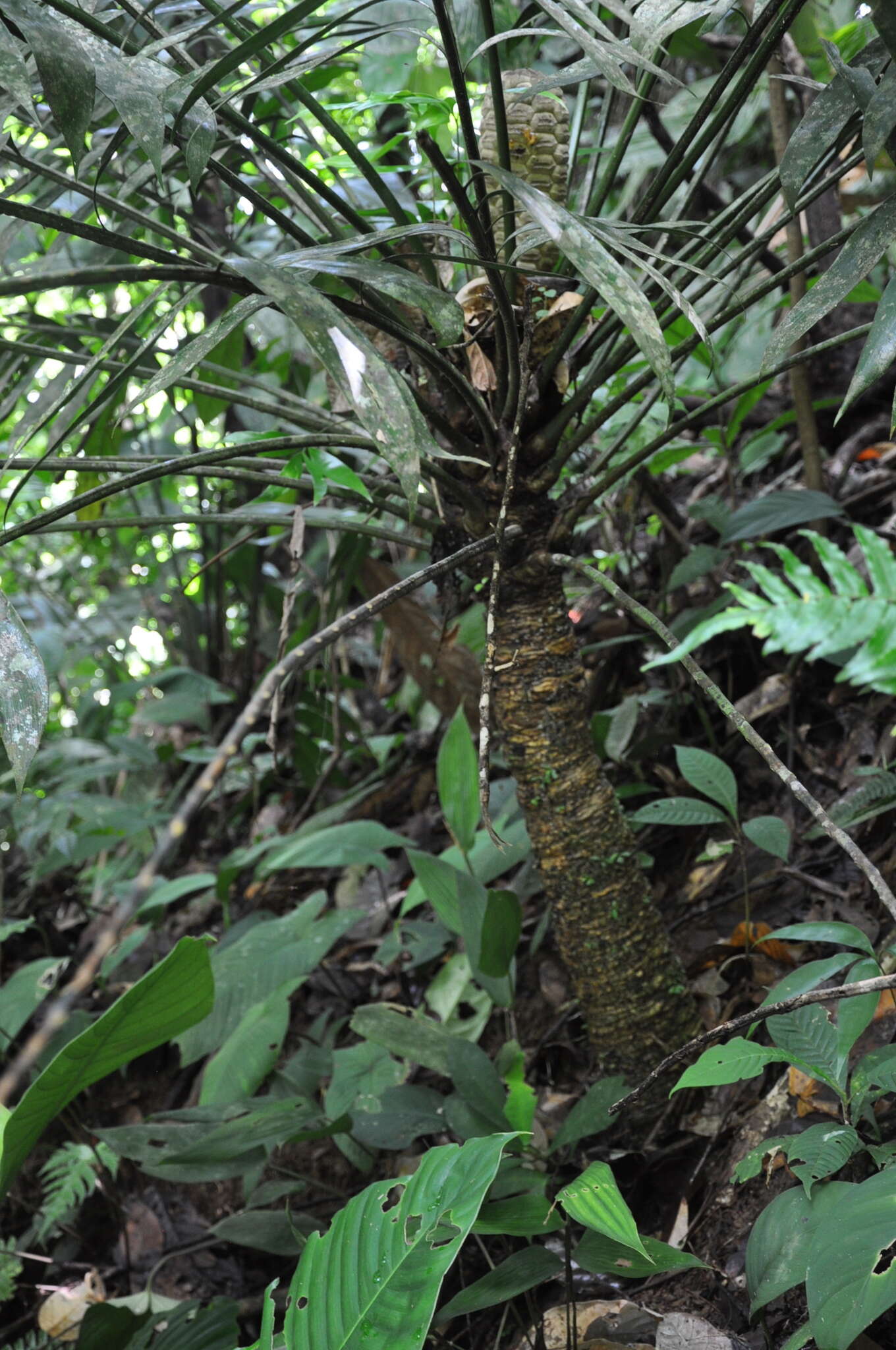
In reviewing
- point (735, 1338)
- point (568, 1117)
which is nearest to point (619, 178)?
point (568, 1117)

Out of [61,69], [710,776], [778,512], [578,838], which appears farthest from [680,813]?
[61,69]

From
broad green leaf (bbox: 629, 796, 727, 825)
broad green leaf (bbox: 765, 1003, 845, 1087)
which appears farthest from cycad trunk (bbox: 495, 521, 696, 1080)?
broad green leaf (bbox: 765, 1003, 845, 1087)

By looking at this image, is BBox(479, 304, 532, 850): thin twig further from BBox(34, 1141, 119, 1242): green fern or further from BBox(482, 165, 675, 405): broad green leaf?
BBox(34, 1141, 119, 1242): green fern

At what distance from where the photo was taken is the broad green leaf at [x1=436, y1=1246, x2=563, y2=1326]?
0.76 m

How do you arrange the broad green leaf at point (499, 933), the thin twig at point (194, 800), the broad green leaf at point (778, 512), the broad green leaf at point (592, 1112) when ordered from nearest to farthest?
1. the thin twig at point (194, 800)
2. the broad green leaf at point (592, 1112)
3. the broad green leaf at point (499, 933)
4. the broad green leaf at point (778, 512)

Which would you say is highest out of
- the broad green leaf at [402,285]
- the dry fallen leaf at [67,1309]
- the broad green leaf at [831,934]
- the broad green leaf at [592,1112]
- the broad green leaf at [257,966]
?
the broad green leaf at [402,285]

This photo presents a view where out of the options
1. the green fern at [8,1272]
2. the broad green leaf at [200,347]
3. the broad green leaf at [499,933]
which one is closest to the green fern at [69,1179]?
the green fern at [8,1272]

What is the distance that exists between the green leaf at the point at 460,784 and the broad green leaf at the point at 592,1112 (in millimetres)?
361

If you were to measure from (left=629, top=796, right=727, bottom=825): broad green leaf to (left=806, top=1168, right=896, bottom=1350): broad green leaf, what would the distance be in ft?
1.59

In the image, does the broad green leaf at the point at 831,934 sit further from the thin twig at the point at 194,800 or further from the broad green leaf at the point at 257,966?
the broad green leaf at the point at 257,966

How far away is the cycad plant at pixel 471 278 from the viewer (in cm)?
58

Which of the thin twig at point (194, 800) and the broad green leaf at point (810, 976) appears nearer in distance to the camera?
the thin twig at point (194, 800)

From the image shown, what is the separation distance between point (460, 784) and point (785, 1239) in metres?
0.64

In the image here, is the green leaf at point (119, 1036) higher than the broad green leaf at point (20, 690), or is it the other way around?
the broad green leaf at point (20, 690)
